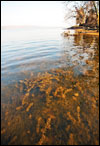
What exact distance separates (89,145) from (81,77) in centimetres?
330

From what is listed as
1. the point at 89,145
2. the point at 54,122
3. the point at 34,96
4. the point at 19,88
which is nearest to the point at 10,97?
the point at 19,88

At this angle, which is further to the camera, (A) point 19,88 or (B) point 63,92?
(A) point 19,88

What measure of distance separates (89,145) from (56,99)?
180 centimetres

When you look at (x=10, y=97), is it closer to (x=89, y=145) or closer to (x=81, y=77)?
(x=89, y=145)

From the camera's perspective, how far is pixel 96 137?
8.29 ft

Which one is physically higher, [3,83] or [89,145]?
[3,83]

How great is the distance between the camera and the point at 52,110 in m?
3.38

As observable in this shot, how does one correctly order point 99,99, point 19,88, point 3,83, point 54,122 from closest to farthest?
1. point 54,122
2. point 99,99
3. point 19,88
4. point 3,83

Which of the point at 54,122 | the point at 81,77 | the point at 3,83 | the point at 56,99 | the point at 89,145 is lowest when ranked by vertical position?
the point at 89,145

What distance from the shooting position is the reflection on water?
8.48 ft

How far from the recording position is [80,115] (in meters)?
3.13

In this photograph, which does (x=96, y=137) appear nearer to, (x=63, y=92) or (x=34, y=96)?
(x=63, y=92)

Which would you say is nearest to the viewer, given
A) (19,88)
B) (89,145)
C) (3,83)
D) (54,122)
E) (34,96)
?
(89,145)

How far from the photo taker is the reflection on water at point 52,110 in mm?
2584
